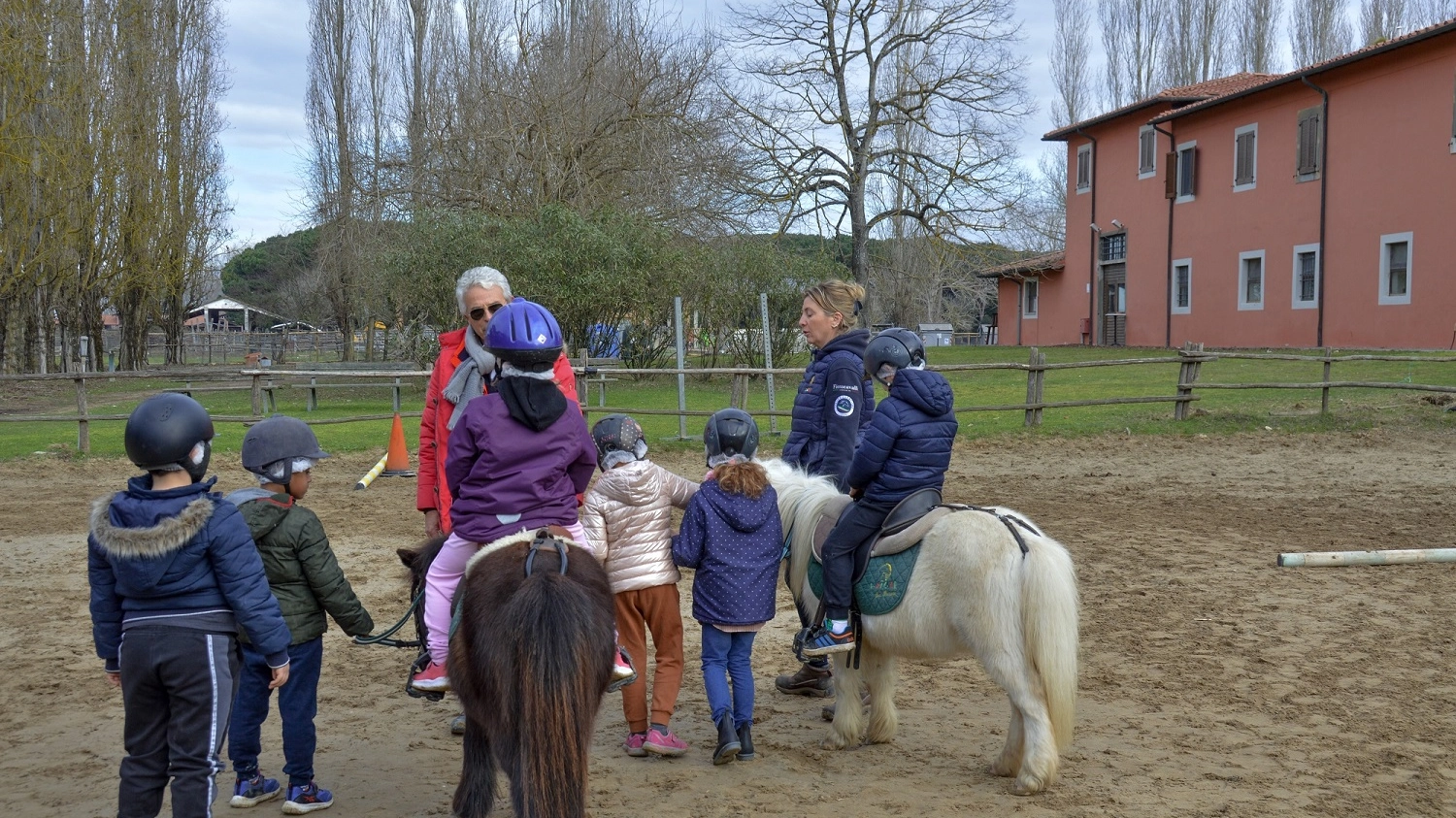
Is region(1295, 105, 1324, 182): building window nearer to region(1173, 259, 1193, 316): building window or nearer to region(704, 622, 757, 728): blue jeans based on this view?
region(1173, 259, 1193, 316): building window

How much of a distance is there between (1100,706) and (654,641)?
6.77 ft

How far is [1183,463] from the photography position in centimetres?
1217

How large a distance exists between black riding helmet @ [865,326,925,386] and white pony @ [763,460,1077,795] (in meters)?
0.63

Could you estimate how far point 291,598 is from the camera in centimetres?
387

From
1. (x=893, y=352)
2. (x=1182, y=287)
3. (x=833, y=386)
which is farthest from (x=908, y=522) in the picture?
(x=1182, y=287)

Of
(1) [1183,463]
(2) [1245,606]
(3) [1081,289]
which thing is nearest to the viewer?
(2) [1245,606]

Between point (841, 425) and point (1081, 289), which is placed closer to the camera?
point (841, 425)

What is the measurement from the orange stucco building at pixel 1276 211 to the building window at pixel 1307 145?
0.12ft

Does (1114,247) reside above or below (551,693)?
above

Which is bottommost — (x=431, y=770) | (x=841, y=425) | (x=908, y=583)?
(x=431, y=770)

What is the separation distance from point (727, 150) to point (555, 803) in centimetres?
2383

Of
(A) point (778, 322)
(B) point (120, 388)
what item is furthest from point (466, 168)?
(B) point (120, 388)

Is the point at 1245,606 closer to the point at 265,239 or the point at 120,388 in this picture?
the point at 120,388

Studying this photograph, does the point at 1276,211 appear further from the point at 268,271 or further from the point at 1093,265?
the point at 268,271
